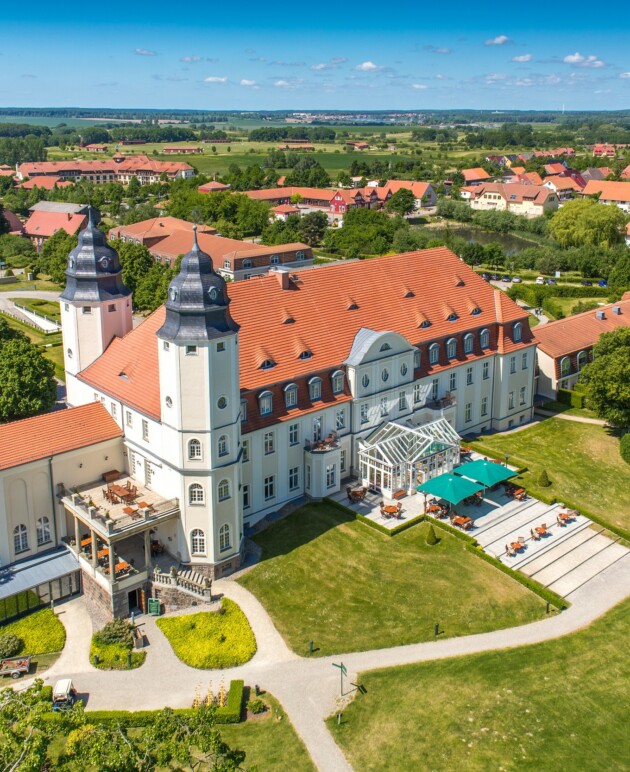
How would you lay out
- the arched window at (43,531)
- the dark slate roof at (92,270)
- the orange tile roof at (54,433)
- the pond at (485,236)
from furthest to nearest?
the pond at (485,236) → the dark slate roof at (92,270) → the arched window at (43,531) → the orange tile roof at (54,433)

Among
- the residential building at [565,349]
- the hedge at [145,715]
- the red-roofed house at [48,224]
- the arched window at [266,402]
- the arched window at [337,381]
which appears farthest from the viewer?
the red-roofed house at [48,224]

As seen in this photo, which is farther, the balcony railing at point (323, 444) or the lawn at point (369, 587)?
the balcony railing at point (323, 444)

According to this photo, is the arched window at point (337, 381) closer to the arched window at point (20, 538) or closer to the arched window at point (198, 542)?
the arched window at point (198, 542)

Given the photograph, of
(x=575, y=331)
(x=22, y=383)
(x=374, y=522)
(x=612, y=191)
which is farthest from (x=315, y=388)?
(x=612, y=191)

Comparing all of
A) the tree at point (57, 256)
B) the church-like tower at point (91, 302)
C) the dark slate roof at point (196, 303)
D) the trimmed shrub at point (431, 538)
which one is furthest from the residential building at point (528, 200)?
the dark slate roof at point (196, 303)

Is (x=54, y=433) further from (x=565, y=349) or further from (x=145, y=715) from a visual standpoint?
(x=565, y=349)

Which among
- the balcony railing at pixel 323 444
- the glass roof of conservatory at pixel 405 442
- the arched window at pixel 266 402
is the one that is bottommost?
the glass roof of conservatory at pixel 405 442
